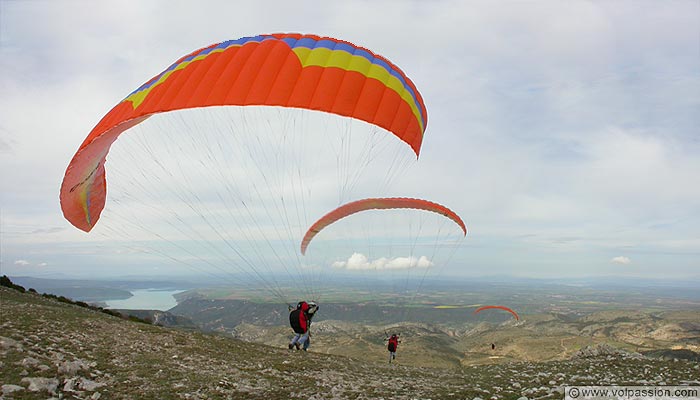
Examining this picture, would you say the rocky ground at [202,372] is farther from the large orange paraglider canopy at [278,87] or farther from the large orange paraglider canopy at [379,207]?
the large orange paraglider canopy at [379,207]

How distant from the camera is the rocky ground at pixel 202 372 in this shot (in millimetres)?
8445

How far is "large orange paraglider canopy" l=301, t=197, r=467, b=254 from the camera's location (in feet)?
53.0

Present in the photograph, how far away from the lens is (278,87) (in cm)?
952

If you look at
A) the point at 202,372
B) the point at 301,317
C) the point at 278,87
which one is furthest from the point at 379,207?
the point at 202,372

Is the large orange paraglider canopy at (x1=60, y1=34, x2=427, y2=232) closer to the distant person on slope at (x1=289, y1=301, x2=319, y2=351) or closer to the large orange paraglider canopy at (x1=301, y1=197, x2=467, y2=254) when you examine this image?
the large orange paraglider canopy at (x1=301, y1=197, x2=467, y2=254)

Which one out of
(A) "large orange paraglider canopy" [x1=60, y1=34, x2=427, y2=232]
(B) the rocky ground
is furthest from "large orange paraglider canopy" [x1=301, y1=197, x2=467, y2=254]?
(B) the rocky ground

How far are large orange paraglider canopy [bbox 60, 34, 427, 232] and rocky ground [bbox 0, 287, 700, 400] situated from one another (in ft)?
16.3

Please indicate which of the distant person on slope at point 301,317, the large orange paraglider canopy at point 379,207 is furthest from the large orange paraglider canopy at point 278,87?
the distant person on slope at point 301,317

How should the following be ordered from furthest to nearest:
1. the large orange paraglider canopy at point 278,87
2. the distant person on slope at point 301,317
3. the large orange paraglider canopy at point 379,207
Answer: the large orange paraglider canopy at point 379,207, the distant person on slope at point 301,317, the large orange paraglider canopy at point 278,87

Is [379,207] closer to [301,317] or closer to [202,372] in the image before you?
[301,317]

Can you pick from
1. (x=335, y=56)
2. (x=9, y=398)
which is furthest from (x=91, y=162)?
(x=335, y=56)

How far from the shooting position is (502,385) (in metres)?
10.8

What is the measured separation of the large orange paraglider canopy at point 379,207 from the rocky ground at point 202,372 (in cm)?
552

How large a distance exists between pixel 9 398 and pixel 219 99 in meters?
7.21
